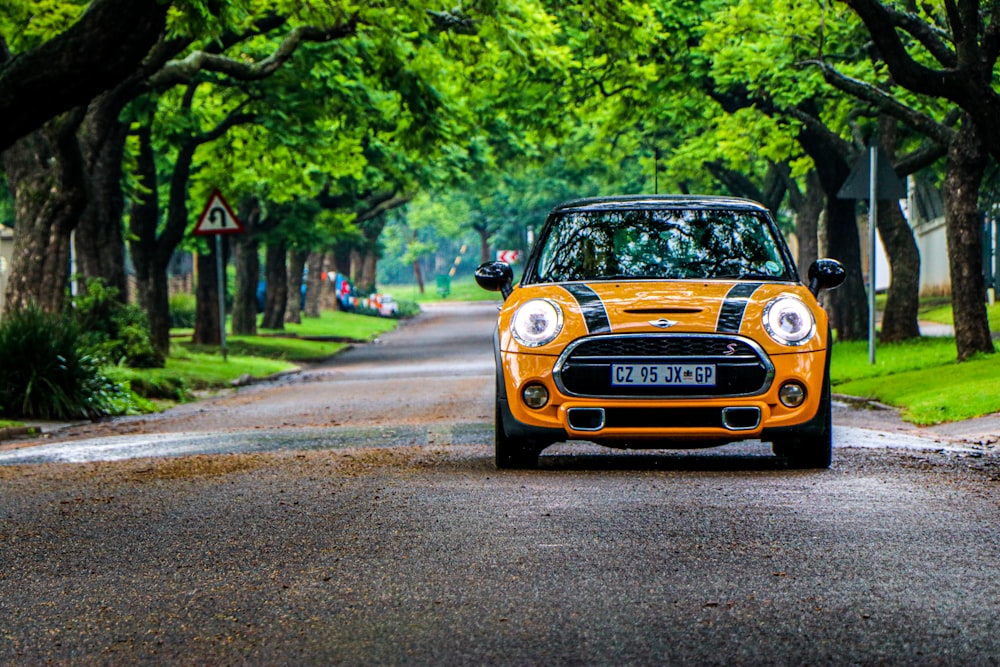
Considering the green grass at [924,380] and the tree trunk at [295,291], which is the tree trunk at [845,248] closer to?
the green grass at [924,380]

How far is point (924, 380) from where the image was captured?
59.6ft

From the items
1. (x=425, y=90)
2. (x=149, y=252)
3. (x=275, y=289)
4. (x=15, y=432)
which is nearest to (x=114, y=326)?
(x=149, y=252)

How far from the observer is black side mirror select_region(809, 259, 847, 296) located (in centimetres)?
1000

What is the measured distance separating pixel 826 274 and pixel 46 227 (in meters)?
14.1

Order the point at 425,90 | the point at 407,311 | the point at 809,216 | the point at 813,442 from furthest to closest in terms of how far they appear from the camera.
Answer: the point at 407,311
the point at 809,216
the point at 425,90
the point at 813,442

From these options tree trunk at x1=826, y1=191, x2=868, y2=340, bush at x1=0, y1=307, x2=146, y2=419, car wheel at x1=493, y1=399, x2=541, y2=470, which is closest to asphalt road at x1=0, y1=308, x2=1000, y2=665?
car wheel at x1=493, y1=399, x2=541, y2=470

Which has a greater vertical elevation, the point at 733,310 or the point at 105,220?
the point at 105,220

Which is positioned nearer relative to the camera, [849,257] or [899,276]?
[899,276]

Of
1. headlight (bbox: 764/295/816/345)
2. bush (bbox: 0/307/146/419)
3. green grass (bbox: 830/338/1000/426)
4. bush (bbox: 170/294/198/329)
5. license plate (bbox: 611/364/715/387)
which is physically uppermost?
headlight (bbox: 764/295/816/345)

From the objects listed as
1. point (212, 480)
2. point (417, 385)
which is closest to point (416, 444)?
point (212, 480)

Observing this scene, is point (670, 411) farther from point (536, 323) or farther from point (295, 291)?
point (295, 291)

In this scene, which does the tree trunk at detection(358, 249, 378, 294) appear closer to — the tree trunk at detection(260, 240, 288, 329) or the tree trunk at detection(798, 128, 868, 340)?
the tree trunk at detection(260, 240, 288, 329)

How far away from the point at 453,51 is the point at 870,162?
604 cm

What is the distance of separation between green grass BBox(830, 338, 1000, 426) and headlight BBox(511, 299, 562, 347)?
6.16 metres
